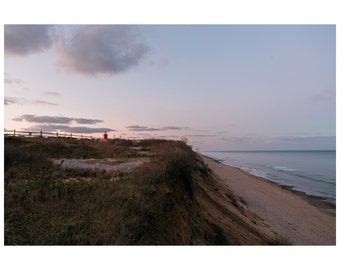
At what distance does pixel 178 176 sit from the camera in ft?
26.2

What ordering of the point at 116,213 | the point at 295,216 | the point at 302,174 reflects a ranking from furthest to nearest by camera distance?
the point at 302,174
the point at 295,216
the point at 116,213

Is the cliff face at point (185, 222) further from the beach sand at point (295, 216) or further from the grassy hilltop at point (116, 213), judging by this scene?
the beach sand at point (295, 216)

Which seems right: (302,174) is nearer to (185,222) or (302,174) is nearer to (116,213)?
(185,222)

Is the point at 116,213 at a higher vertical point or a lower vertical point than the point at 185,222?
higher

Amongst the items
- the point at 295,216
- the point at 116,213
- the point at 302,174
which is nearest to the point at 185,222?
the point at 116,213

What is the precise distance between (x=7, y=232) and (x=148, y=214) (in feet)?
9.03

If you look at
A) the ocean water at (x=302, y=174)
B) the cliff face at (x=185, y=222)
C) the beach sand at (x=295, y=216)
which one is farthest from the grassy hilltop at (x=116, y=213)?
the ocean water at (x=302, y=174)

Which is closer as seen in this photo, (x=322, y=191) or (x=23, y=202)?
(x=23, y=202)

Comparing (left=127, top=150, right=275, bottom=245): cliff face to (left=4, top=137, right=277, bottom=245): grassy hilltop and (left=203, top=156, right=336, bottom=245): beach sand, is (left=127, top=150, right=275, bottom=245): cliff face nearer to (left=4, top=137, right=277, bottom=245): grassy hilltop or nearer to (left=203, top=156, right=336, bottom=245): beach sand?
(left=4, top=137, right=277, bottom=245): grassy hilltop

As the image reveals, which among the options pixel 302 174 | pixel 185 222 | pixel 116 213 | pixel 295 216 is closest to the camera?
pixel 116 213

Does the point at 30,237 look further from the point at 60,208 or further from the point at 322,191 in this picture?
the point at 322,191

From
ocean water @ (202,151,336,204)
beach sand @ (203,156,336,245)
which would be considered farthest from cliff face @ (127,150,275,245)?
ocean water @ (202,151,336,204)

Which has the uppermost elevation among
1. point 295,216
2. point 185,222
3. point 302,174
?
point 185,222

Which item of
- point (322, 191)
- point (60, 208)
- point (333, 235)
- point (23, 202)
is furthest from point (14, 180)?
point (322, 191)
